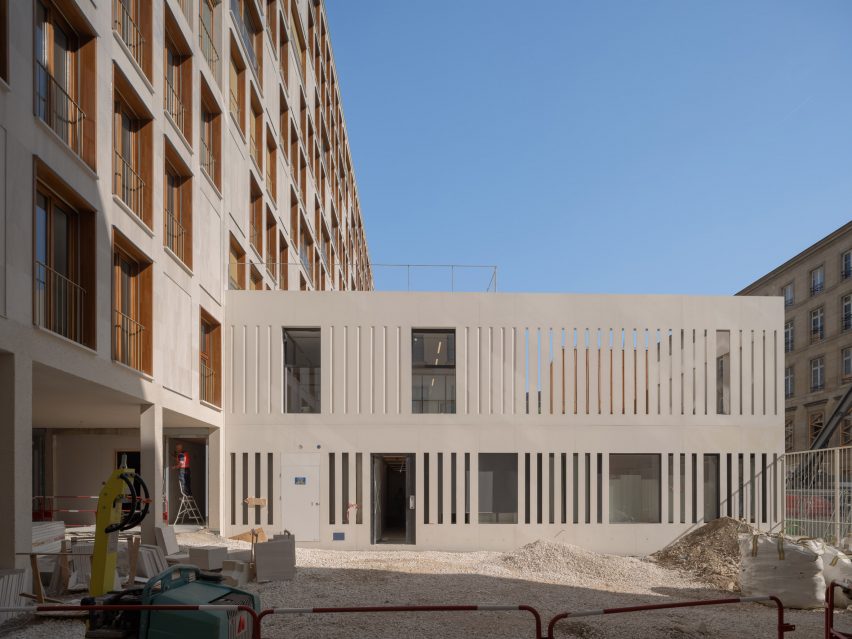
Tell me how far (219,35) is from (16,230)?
13.0 m

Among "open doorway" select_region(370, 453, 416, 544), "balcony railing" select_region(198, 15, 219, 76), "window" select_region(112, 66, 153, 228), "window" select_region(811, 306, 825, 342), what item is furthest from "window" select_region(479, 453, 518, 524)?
"window" select_region(811, 306, 825, 342)

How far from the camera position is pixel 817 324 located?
Result: 53906 mm

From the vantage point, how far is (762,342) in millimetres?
23281

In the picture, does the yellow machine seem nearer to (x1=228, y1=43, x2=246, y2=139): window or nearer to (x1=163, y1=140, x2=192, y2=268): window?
(x1=163, y1=140, x2=192, y2=268): window

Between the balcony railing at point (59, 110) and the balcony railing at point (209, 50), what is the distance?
7.86m

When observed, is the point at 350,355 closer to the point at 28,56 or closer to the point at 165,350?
the point at 165,350

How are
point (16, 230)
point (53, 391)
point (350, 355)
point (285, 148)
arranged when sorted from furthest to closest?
1. point (285, 148)
2. point (350, 355)
3. point (53, 391)
4. point (16, 230)

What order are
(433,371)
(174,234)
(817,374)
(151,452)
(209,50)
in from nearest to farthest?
(151,452)
(174,234)
(209,50)
(433,371)
(817,374)

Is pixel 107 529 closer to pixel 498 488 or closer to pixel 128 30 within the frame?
pixel 128 30

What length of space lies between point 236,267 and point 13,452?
1344 centimetres

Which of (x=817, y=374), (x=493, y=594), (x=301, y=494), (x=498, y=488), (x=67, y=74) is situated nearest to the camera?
(x=67, y=74)

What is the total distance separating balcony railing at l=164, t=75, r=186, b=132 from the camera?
18875mm

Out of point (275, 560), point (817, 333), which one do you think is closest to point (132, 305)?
point (275, 560)

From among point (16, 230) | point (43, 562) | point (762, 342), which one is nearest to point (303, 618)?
A: point (43, 562)
